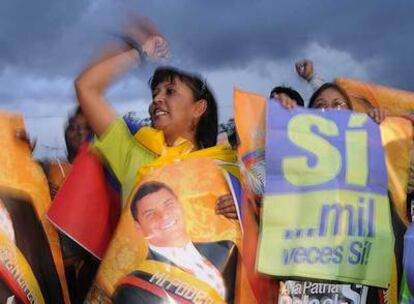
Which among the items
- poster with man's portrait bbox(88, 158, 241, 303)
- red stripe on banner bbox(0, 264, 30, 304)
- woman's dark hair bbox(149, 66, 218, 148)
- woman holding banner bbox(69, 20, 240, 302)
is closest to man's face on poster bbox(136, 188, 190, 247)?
poster with man's portrait bbox(88, 158, 241, 303)

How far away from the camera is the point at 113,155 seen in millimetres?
2699

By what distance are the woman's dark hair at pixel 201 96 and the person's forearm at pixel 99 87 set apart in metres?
0.13

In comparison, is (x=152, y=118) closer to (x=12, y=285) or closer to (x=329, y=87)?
(x=329, y=87)

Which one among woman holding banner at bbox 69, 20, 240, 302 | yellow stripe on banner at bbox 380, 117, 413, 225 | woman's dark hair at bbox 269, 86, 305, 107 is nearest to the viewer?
yellow stripe on banner at bbox 380, 117, 413, 225

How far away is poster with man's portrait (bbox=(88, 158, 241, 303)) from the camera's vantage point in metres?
2.40

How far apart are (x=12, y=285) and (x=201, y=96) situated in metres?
0.94

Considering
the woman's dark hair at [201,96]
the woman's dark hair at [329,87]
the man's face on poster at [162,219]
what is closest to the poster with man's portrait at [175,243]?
the man's face on poster at [162,219]

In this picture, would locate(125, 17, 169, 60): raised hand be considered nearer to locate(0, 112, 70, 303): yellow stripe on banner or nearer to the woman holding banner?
the woman holding banner

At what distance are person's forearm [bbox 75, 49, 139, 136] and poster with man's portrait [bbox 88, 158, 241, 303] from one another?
30 cm

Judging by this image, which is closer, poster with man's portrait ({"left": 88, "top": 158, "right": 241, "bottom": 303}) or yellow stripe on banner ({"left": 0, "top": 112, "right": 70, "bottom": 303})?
poster with man's portrait ({"left": 88, "top": 158, "right": 241, "bottom": 303})

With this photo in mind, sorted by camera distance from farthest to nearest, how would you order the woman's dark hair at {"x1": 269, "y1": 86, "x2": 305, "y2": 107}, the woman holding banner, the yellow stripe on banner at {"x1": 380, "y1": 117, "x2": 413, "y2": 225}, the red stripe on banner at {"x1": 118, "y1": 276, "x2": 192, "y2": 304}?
1. the woman's dark hair at {"x1": 269, "y1": 86, "x2": 305, "y2": 107}
2. the woman holding banner
3. the yellow stripe on banner at {"x1": 380, "y1": 117, "x2": 413, "y2": 225}
4. the red stripe on banner at {"x1": 118, "y1": 276, "x2": 192, "y2": 304}

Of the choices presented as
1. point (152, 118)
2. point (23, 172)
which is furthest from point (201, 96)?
point (23, 172)

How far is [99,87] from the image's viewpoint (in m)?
2.69

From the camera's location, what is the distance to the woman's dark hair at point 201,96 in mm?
2750
